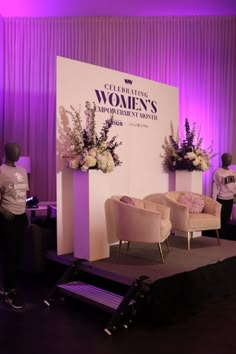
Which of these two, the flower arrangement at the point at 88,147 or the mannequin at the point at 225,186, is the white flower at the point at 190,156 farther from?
the flower arrangement at the point at 88,147

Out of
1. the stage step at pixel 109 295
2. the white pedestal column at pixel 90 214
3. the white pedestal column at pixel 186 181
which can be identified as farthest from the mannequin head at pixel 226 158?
the stage step at pixel 109 295

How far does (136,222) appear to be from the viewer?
473 centimetres

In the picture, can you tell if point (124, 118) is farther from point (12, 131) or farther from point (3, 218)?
point (12, 131)

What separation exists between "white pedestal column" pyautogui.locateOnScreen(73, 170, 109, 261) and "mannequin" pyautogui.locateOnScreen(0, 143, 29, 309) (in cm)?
78

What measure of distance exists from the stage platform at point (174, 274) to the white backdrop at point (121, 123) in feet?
1.96

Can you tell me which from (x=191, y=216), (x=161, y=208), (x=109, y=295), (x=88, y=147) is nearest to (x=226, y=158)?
(x=191, y=216)

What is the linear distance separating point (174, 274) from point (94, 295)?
2.90 feet

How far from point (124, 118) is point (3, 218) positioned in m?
2.55

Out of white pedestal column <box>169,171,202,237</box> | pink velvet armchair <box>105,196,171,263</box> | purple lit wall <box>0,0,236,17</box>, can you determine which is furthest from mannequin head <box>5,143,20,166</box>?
purple lit wall <box>0,0,236,17</box>

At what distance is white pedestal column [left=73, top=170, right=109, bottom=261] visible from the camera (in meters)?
4.68

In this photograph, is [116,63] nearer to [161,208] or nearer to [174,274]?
[161,208]

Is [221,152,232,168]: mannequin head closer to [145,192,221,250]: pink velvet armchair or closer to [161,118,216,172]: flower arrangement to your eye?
[161,118,216,172]: flower arrangement

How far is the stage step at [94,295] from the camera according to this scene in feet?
12.8

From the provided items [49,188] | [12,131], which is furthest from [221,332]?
[12,131]
